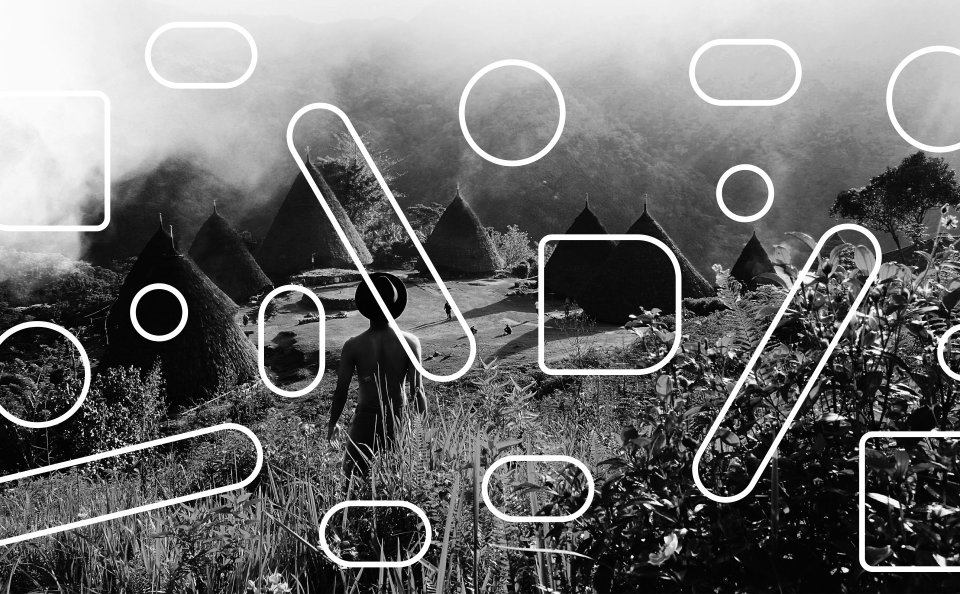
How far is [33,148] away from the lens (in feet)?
69.1

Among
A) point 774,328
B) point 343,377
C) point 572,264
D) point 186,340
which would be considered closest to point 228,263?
point 572,264

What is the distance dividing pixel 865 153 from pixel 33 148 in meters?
36.6

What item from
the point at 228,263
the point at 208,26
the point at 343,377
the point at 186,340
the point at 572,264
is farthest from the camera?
the point at 228,263

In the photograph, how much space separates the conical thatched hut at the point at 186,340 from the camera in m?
8.70

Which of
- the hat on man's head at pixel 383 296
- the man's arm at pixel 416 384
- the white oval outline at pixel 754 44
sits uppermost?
the white oval outline at pixel 754 44

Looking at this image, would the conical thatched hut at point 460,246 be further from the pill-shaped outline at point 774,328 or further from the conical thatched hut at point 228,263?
the pill-shaped outline at point 774,328

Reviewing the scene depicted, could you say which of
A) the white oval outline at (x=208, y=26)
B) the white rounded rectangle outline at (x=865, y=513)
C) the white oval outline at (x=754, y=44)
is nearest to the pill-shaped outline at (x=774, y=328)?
the white rounded rectangle outline at (x=865, y=513)

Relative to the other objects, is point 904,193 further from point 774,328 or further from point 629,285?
point 774,328

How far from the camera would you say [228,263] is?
646 inches

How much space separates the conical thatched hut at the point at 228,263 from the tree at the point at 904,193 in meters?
12.7

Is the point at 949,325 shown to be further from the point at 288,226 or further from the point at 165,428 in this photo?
the point at 288,226

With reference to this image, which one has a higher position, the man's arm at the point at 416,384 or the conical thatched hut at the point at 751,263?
the man's arm at the point at 416,384

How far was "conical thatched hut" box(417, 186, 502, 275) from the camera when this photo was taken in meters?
17.7

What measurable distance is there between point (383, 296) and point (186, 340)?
675cm
